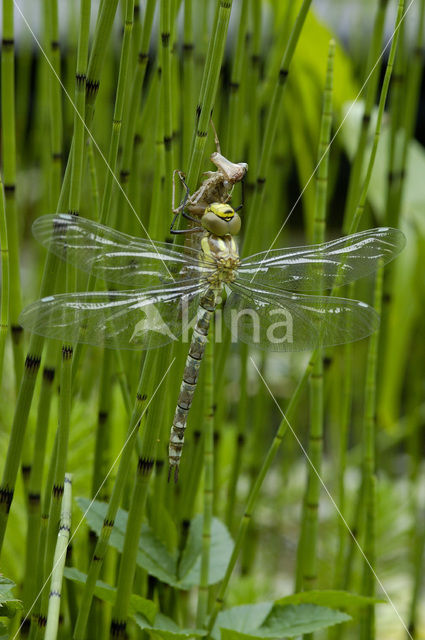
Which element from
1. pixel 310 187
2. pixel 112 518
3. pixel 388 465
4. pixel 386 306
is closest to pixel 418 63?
pixel 386 306

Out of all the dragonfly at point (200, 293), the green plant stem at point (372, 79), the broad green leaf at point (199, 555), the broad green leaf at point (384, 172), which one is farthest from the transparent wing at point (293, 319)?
the broad green leaf at point (384, 172)

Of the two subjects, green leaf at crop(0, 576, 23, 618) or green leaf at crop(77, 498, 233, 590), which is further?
green leaf at crop(77, 498, 233, 590)

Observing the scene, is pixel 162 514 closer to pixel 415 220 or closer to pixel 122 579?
pixel 122 579

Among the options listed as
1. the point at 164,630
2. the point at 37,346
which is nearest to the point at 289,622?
the point at 164,630

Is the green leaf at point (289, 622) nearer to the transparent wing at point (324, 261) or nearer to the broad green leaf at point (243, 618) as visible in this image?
the broad green leaf at point (243, 618)

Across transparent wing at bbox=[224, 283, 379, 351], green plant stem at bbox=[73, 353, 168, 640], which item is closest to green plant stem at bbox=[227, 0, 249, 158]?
transparent wing at bbox=[224, 283, 379, 351]

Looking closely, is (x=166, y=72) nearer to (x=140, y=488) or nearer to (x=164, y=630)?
(x=140, y=488)

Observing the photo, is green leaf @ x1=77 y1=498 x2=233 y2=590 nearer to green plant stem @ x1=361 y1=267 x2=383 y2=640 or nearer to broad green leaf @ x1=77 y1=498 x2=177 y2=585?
broad green leaf @ x1=77 y1=498 x2=177 y2=585
